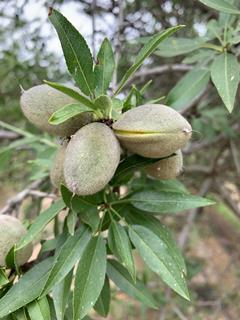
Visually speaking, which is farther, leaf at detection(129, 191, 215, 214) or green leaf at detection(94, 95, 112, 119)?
leaf at detection(129, 191, 215, 214)

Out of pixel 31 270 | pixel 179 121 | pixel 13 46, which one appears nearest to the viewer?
pixel 179 121

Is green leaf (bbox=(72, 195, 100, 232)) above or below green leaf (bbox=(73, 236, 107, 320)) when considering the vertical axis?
above

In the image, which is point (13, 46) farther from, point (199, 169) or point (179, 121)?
point (179, 121)

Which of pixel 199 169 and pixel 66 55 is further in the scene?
pixel 199 169

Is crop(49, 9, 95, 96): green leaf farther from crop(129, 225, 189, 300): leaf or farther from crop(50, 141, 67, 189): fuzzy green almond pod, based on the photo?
crop(129, 225, 189, 300): leaf

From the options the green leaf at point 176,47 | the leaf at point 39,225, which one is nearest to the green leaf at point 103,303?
the leaf at point 39,225

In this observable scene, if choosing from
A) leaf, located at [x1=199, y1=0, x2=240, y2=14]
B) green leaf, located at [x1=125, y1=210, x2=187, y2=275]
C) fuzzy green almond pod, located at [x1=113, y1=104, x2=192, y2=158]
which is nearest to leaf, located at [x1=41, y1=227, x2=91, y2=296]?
green leaf, located at [x1=125, y1=210, x2=187, y2=275]

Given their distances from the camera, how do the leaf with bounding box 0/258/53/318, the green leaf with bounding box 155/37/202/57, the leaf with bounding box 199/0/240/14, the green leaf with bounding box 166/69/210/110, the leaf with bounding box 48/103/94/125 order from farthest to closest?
the green leaf with bounding box 155/37/202/57 < the green leaf with bounding box 166/69/210/110 < the leaf with bounding box 199/0/240/14 < the leaf with bounding box 0/258/53/318 < the leaf with bounding box 48/103/94/125

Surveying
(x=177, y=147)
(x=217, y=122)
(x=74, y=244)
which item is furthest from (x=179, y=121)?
(x=217, y=122)

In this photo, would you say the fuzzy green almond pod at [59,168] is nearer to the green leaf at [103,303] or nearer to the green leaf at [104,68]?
the green leaf at [104,68]
